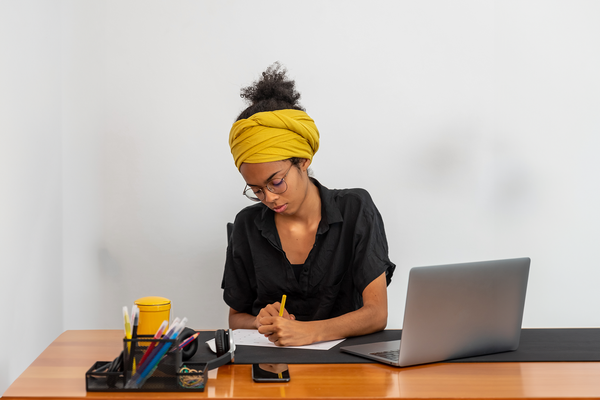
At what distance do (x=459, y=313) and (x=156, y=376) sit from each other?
64cm

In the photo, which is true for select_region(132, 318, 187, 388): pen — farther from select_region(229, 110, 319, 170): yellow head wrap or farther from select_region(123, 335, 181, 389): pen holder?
select_region(229, 110, 319, 170): yellow head wrap

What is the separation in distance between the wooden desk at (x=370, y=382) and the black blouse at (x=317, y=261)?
1.92 feet

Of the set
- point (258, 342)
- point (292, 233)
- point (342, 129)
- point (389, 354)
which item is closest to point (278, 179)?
point (292, 233)

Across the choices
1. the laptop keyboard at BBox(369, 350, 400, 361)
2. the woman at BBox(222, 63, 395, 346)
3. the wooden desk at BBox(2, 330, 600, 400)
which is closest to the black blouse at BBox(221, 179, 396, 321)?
the woman at BBox(222, 63, 395, 346)

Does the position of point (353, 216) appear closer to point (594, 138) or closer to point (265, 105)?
point (265, 105)

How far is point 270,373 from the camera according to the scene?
3.39ft

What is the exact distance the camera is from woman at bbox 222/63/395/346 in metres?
1.51

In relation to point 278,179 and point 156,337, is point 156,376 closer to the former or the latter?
point 156,337

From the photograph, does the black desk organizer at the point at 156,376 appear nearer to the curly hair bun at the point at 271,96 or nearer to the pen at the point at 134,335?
the pen at the point at 134,335

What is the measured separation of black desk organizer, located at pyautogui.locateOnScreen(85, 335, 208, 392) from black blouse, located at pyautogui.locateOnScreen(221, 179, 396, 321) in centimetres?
73

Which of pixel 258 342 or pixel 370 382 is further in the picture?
pixel 258 342

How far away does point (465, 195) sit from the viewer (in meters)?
2.53

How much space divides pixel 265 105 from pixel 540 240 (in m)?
1.67

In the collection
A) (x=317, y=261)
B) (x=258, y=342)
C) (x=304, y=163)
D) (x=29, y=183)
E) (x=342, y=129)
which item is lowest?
(x=258, y=342)
